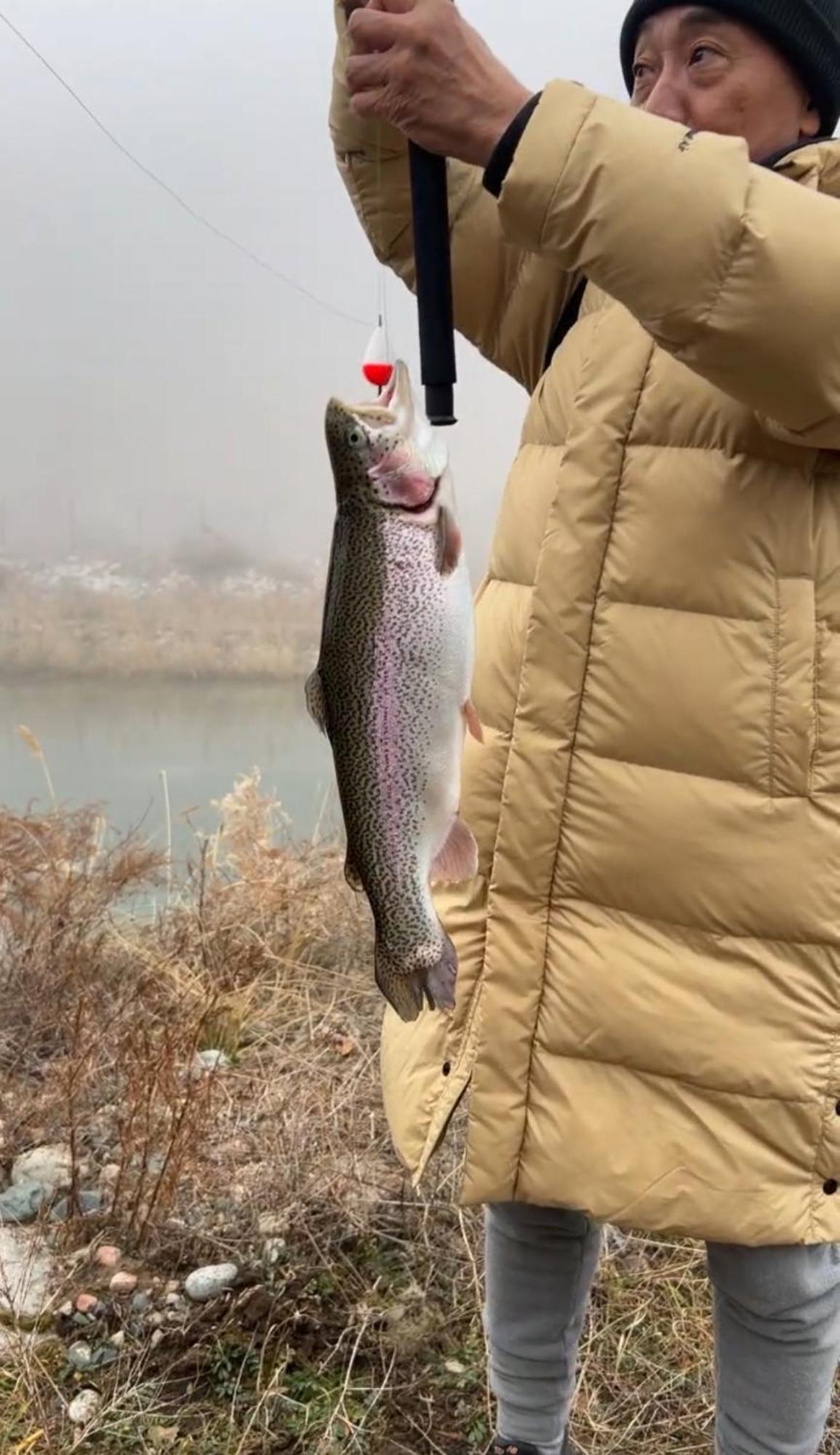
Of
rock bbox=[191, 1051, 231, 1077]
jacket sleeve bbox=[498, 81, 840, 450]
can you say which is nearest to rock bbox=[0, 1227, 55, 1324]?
rock bbox=[191, 1051, 231, 1077]

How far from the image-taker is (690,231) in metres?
0.81

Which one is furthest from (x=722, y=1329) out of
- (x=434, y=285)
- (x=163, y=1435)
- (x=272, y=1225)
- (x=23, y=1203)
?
(x=23, y=1203)

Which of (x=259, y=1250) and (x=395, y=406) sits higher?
(x=395, y=406)

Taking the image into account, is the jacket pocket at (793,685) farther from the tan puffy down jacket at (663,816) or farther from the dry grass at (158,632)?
the dry grass at (158,632)

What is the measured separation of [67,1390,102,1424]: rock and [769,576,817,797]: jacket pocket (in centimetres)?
122

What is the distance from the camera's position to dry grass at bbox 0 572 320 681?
11.1 feet

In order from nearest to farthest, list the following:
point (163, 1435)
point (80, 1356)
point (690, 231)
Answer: point (690, 231), point (163, 1435), point (80, 1356)

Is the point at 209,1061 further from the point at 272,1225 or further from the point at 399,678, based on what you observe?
the point at 399,678

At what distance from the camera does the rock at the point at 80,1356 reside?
5.10 ft

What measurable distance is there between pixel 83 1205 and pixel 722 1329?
45.0 inches

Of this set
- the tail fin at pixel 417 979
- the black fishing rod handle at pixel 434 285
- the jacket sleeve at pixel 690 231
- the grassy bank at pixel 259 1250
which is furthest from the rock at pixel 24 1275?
the jacket sleeve at pixel 690 231

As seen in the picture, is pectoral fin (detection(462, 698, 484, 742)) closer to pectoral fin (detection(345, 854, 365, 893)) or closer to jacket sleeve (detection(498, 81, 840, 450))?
pectoral fin (detection(345, 854, 365, 893))

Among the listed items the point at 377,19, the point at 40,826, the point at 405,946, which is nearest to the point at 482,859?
the point at 405,946

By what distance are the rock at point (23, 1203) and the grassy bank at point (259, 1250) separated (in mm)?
66
